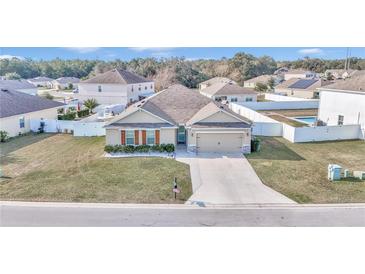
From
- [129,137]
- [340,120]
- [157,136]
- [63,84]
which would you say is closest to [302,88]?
[340,120]

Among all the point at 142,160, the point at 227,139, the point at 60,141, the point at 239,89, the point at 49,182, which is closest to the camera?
the point at 49,182

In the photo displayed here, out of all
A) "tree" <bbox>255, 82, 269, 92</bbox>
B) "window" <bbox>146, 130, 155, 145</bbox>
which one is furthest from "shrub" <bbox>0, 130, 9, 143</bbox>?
"tree" <bbox>255, 82, 269, 92</bbox>

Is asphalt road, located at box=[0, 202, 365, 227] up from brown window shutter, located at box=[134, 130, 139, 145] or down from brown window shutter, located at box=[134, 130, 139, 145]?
down

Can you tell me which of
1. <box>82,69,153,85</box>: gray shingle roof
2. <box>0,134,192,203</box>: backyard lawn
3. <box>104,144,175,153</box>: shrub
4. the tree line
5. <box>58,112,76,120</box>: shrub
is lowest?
<box>0,134,192,203</box>: backyard lawn

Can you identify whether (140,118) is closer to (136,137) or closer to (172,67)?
(136,137)

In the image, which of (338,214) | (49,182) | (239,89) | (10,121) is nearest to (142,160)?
(49,182)

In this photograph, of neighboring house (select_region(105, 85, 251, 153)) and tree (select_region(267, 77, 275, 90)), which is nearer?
neighboring house (select_region(105, 85, 251, 153))

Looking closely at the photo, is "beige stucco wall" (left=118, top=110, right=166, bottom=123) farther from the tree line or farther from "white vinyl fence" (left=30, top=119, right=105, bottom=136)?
the tree line
